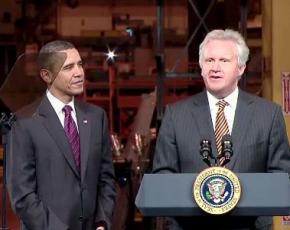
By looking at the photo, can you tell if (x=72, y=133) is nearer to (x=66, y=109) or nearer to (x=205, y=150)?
(x=66, y=109)

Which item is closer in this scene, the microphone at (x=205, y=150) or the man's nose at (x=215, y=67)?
the microphone at (x=205, y=150)

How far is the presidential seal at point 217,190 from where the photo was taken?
96.4 inches

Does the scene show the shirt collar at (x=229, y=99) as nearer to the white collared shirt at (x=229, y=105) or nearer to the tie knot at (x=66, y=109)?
the white collared shirt at (x=229, y=105)

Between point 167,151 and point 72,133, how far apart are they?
642 millimetres

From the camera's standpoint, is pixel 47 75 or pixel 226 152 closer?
pixel 226 152

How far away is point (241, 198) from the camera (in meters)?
2.46

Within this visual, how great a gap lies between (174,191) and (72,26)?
893cm

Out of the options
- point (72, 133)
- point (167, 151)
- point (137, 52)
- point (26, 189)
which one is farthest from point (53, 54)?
point (137, 52)

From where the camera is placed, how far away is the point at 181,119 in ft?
9.42

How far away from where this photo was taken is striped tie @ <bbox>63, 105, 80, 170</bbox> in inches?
131

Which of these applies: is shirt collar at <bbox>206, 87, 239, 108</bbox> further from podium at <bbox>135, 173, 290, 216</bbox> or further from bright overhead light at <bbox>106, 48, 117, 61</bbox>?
bright overhead light at <bbox>106, 48, 117, 61</bbox>

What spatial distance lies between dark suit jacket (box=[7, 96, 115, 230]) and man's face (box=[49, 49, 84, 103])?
0.08 metres

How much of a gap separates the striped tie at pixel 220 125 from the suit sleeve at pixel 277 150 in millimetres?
178

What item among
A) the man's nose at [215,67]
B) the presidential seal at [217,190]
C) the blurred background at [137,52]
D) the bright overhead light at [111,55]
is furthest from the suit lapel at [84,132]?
the bright overhead light at [111,55]
